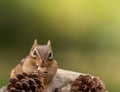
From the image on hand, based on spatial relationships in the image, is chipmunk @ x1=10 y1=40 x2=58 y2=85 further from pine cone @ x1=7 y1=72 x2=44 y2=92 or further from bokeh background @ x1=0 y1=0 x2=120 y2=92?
bokeh background @ x1=0 y1=0 x2=120 y2=92

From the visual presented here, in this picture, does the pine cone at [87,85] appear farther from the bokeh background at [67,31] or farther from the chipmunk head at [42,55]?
the bokeh background at [67,31]

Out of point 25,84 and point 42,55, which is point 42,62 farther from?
point 25,84

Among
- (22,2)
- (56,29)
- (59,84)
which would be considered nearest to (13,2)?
(22,2)

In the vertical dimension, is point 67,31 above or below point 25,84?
below

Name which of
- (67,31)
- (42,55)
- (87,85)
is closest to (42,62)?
(42,55)

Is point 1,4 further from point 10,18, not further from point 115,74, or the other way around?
point 115,74
